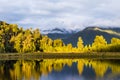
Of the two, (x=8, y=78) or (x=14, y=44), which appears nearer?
(x=8, y=78)

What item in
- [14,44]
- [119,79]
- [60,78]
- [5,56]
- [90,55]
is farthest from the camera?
[14,44]

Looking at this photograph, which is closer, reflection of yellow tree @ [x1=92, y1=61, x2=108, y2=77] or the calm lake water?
the calm lake water

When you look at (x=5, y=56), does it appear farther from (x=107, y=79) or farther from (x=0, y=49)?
(x=107, y=79)

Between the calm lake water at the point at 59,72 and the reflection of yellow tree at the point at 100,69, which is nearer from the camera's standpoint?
the calm lake water at the point at 59,72

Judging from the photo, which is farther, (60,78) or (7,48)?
(7,48)

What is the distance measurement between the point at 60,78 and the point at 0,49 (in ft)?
339

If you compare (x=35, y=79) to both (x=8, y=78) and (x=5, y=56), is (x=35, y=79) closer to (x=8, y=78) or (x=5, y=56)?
(x=8, y=78)

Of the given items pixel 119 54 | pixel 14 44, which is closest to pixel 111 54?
pixel 119 54

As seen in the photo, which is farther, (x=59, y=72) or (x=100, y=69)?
(x=100, y=69)

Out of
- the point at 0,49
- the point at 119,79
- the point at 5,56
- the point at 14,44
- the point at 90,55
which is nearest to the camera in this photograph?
the point at 119,79

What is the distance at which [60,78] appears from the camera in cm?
7300

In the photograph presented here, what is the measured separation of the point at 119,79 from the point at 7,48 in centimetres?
12911

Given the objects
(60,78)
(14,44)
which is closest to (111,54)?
(14,44)

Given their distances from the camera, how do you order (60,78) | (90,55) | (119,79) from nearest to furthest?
(119,79), (60,78), (90,55)
